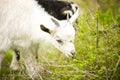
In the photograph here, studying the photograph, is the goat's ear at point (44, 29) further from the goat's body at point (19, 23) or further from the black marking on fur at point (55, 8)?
the black marking on fur at point (55, 8)

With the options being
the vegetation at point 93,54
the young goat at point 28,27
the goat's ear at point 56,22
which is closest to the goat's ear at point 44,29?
the young goat at point 28,27

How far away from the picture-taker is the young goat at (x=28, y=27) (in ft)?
21.0

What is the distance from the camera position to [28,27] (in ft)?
21.0

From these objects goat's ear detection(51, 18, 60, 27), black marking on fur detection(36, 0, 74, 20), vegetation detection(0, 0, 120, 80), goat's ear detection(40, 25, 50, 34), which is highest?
black marking on fur detection(36, 0, 74, 20)

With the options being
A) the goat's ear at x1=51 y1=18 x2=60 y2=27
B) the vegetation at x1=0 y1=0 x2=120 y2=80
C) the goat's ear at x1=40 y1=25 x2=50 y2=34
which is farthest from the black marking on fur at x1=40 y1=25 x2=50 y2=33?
the vegetation at x1=0 y1=0 x2=120 y2=80

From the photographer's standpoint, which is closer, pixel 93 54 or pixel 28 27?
pixel 93 54

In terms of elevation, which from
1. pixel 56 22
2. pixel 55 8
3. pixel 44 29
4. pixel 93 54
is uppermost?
pixel 55 8

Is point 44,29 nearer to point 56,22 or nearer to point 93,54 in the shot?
point 56,22

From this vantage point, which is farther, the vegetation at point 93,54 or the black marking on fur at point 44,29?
the black marking on fur at point 44,29

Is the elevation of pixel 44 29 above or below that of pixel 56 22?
below

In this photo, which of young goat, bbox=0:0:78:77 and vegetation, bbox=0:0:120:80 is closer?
vegetation, bbox=0:0:120:80

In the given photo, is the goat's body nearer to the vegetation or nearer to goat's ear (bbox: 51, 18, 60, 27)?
goat's ear (bbox: 51, 18, 60, 27)

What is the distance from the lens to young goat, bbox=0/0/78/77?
639 cm

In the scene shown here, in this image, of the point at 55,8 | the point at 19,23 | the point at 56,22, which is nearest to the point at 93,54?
the point at 56,22
